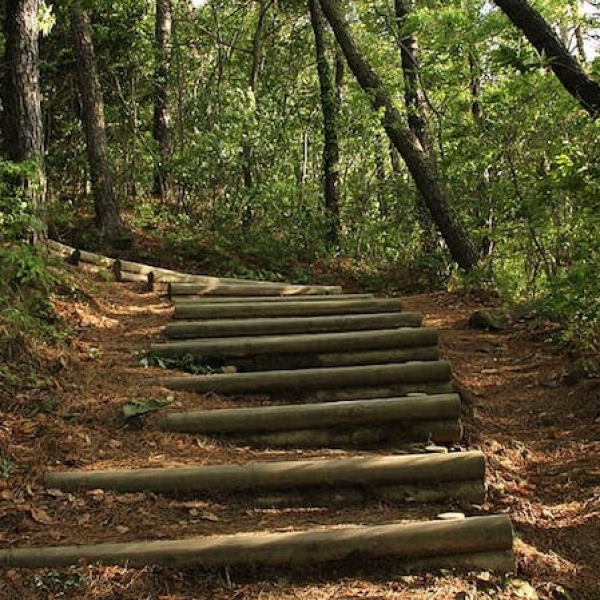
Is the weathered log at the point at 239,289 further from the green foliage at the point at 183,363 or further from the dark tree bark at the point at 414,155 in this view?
the dark tree bark at the point at 414,155

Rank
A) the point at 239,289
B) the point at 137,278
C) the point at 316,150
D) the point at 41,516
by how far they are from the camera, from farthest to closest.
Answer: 1. the point at 316,150
2. the point at 137,278
3. the point at 239,289
4. the point at 41,516

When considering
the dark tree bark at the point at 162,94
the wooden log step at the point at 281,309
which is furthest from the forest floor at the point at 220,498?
the dark tree bark at the point at 162,94

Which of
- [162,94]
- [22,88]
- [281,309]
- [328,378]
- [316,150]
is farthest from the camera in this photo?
[316,150]

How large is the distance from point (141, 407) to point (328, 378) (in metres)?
1.55

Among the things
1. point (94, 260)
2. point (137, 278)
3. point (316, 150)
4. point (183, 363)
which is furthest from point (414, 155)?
point (183, 363)

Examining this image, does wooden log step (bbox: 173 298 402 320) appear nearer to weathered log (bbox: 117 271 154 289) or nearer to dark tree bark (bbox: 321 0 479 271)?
weathered log (bbox: 117 271 154 289)

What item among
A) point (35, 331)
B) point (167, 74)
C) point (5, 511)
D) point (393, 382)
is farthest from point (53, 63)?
point (5, 511)

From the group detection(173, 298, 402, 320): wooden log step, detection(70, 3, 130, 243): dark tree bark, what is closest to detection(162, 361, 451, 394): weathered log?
detection(173, 298, 402, 320): wooden log step

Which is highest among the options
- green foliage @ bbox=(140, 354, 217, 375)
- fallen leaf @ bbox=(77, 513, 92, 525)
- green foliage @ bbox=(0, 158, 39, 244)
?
green foliage @ bbox=(0, 158, 39, 244)

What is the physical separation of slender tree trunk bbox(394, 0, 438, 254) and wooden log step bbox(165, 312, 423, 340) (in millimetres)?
5494

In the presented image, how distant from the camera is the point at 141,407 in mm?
4762

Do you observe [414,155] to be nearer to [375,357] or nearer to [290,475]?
[375,357]

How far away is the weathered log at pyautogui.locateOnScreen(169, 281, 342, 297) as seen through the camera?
27.3 ft

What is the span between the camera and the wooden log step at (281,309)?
7.13 m
